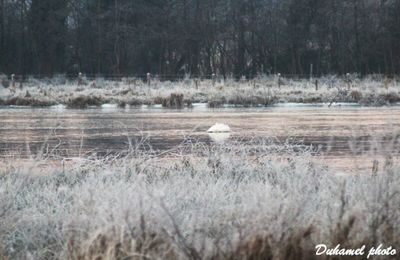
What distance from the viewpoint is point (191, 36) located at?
55.5m

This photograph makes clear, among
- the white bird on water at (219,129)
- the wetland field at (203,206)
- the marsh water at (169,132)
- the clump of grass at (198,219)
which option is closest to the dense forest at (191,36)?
A: the marsh water at (169,132)

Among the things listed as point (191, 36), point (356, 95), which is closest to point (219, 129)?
point (356, 95)

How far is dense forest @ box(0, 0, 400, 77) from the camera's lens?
53906 millimetres

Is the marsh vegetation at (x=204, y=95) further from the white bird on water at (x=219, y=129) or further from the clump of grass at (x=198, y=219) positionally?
the clump of grass at (x=198, y=219)

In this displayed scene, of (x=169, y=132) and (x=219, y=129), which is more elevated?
(x=219, y=129)

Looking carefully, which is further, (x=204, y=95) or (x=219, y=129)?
(x=204, y=95)

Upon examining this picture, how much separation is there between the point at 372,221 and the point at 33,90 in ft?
106

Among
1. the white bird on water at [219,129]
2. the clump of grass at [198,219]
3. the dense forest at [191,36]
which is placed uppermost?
the dense forest at [191,36]

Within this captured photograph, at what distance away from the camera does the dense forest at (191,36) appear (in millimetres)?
53906

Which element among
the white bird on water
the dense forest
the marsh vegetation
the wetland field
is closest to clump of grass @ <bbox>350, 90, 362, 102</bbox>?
the marsh vegetation

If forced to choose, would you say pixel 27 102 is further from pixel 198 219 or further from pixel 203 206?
pixel 198 219

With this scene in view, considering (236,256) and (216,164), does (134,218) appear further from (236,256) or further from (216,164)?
(216,164)

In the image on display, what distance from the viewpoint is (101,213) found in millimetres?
5637

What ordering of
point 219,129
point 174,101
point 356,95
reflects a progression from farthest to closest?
1. point 356,95
2. point 174,101
3. point 219,129
